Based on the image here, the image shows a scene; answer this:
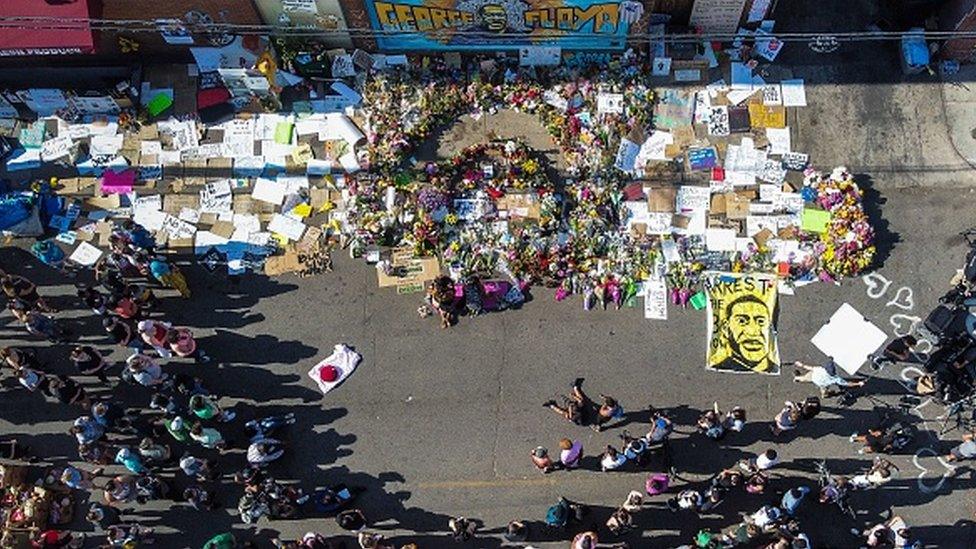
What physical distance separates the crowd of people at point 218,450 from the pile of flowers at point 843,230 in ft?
7.27

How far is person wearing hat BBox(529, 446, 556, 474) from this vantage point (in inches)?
664

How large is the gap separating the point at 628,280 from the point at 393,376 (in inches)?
214

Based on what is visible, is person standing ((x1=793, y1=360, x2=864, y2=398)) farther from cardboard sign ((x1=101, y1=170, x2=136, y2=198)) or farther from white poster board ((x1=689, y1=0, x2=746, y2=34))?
cardboard sign ((x1=101, y1=170, x2=136, y2=198))

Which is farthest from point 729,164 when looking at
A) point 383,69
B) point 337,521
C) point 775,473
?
point 337,521

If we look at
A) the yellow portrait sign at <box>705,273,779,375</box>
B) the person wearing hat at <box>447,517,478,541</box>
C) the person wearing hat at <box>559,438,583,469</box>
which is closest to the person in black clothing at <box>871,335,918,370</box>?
the yellow portrait sign at <box>705,273,779,375</box>

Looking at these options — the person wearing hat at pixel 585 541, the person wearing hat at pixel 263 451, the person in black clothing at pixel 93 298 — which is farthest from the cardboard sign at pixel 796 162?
the person in black clothing at pixel 93 298

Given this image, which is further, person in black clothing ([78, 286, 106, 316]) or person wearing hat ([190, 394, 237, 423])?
person in black clothing ([78, 286, 106, 316])

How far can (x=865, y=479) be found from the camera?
53.7ft

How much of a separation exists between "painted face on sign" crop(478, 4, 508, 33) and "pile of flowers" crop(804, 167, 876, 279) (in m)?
7.86

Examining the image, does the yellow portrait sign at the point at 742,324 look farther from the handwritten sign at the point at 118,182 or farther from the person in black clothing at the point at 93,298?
the handwritten sign at the point at 118,182

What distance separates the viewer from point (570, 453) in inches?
656

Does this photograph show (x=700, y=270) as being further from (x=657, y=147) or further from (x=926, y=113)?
(x=926, y=113)

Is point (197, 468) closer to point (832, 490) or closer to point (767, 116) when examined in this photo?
point (832, 490)

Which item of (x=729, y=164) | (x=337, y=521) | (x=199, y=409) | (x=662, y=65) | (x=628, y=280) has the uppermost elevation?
(x=662, y=65)
